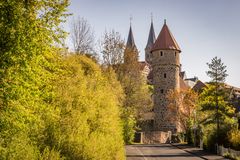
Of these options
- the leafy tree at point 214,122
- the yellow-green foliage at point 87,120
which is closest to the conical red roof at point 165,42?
the leafy tree at point 214,122

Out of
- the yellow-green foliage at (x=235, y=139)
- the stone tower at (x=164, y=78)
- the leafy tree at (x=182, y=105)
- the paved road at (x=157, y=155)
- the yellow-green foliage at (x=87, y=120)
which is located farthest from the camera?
the stone tower at (x=164, y=78)

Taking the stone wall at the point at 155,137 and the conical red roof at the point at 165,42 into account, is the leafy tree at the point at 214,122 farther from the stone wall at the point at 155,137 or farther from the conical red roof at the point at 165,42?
the conical red roof at the point at 165,42

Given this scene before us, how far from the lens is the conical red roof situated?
56.5 meters

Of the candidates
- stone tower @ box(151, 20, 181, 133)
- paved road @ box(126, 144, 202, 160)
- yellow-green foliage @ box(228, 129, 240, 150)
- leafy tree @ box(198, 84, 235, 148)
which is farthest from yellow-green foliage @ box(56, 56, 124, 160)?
stone tower @ box(151, 20, 181, 133)

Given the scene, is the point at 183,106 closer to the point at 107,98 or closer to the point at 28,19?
the point at 107,98

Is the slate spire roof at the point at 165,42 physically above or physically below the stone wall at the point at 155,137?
above

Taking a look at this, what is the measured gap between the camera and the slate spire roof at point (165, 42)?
56469mm

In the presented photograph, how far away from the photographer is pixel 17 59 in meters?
9.97

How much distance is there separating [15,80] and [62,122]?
463 cm

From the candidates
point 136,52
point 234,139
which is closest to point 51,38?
point 234,139

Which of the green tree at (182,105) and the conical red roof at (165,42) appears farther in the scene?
the conical red roof at (165,42)

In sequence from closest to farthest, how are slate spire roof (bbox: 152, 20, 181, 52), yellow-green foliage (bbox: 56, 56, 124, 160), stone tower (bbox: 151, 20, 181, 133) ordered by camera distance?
1. yellow-green foliage (bbox: 56, 56, 124, 160)
2. stone tower (bbox: 151, 20, 181, 133)
3. slate spire roof (bbox: 152, 20, 181, 52)

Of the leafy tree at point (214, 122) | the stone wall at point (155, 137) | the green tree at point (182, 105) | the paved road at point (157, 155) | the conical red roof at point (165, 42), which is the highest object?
the conical red roof at point (165, 42)

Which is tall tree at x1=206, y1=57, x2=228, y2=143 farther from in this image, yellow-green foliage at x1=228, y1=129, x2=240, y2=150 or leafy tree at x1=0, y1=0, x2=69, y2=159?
leafy tree at x1=0, y1=0, x2=69, y2=159
